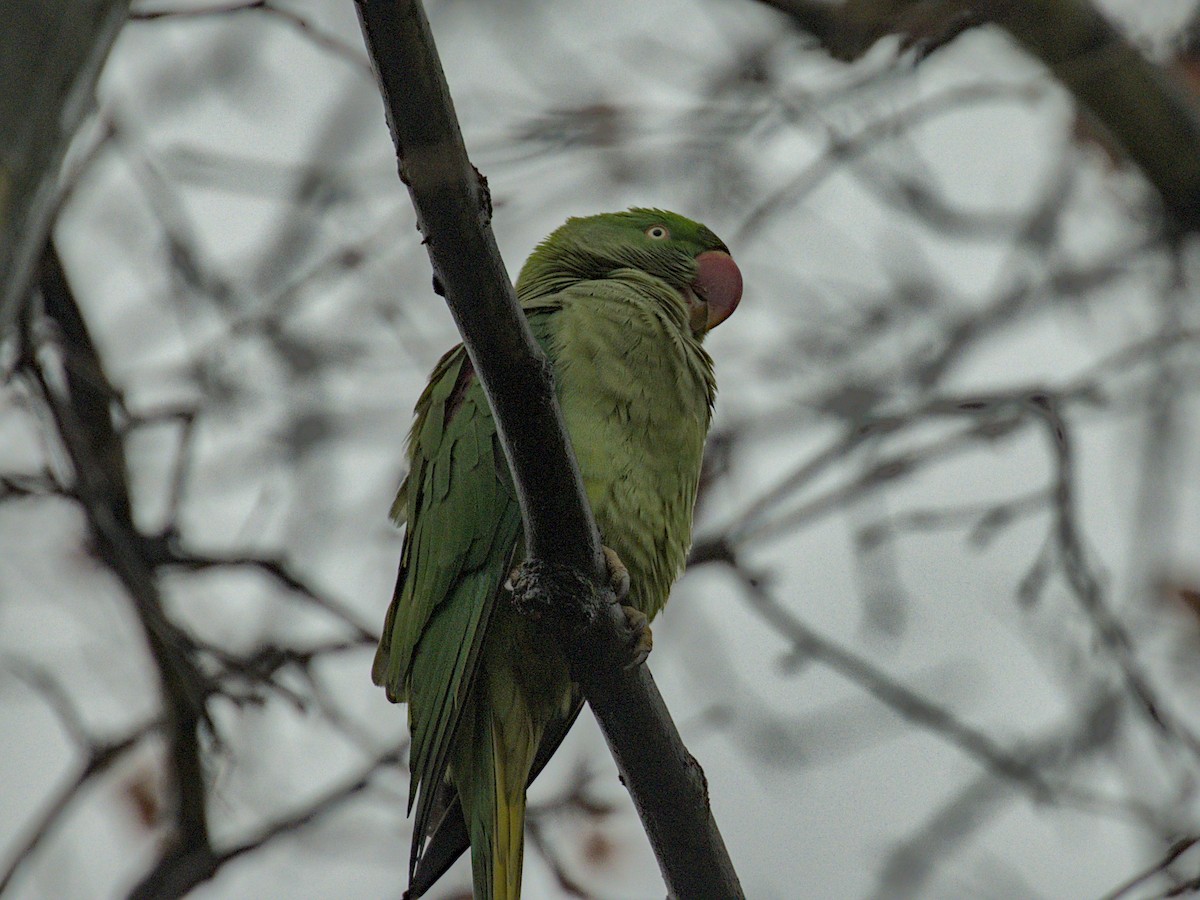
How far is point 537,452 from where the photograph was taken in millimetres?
1914

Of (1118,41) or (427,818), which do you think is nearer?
(427,818)

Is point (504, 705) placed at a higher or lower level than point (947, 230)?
lower

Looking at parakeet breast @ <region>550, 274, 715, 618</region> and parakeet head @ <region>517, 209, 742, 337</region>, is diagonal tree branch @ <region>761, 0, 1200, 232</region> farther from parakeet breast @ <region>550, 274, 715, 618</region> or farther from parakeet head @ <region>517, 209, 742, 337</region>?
parakeet breast @ <region>550, 274, 715, 618</region>

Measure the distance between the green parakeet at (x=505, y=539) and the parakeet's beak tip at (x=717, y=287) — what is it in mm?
475

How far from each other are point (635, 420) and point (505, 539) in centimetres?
43

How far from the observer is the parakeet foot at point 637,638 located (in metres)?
2.20

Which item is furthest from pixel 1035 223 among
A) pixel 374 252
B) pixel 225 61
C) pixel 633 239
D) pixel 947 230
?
pixel 225 61

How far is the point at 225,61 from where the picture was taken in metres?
4.23

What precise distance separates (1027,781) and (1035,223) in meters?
1.98

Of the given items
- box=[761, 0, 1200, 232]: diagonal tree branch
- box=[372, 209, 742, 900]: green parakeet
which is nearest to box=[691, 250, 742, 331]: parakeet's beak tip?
box=[372, 209, 742, 900]: green parakeet

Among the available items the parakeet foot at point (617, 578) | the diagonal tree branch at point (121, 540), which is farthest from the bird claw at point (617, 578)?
the diagonal tree branch at point (121, 540)

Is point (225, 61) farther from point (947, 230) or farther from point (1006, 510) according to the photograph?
point (1006, 510)

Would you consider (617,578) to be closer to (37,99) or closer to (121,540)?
(37,99)

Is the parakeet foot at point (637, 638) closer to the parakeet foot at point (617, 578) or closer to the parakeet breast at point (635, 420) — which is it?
the parakeet foot at point (617, 578)
